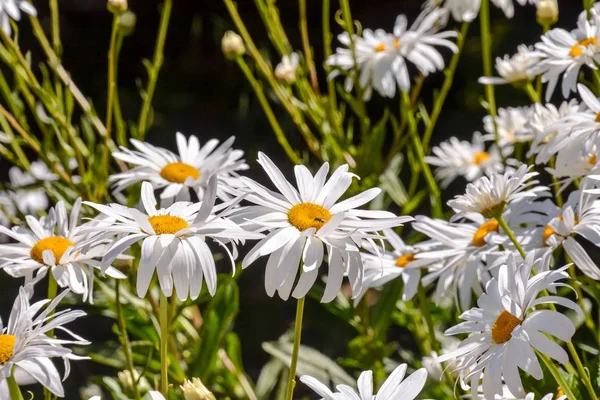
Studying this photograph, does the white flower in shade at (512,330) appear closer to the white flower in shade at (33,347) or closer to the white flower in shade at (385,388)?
the white flower in shade at (385,388)

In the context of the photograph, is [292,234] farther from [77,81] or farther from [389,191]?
[77,81]

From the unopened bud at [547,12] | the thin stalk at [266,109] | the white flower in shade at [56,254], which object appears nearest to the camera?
the white flower in shade at [56,254]


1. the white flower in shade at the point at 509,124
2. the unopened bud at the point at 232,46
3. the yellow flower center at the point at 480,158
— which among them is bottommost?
the white flower in shade at the point at 509,124

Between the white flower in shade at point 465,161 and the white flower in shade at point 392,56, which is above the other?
the white flower in shade at point 392,56

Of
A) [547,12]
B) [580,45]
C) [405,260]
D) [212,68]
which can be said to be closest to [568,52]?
[580,45]

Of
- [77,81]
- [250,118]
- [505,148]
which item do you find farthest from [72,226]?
[77,81]

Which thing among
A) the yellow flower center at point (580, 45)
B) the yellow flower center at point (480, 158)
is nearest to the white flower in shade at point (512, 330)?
the yellow flower center at point (580, 45)

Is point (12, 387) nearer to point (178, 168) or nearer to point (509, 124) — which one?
point (178, 168)

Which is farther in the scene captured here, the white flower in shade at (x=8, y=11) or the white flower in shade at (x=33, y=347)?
the white flower in shade at (x=8, y=11)
